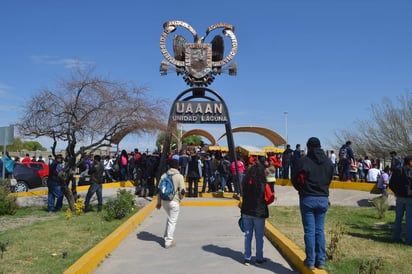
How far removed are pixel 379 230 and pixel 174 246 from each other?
16.5 feet

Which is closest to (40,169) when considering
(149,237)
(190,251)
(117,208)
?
(117,208)

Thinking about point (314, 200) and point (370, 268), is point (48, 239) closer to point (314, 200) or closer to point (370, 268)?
point (314, 200)

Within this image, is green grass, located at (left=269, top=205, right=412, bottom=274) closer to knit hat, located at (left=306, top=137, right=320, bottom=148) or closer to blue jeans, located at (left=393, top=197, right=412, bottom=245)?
blue jeans, located at (left=393, top=197, right=412, bottom=245)

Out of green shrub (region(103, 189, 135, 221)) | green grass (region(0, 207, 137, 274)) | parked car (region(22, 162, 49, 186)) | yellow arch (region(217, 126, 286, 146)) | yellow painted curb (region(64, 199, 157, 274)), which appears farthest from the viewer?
yellow arch (region(217, 126, 286, 146))

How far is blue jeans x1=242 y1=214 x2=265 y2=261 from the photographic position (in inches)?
264

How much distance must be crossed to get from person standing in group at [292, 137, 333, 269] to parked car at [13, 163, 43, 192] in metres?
16.6

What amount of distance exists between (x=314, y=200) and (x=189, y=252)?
2700 mm

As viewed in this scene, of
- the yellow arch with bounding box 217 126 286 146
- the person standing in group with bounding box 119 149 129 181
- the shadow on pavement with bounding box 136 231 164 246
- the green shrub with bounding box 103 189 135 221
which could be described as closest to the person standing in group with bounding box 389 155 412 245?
the shadow on pavement with bounding box 136 231 164 246

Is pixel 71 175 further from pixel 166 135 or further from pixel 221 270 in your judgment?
pixel 221 270

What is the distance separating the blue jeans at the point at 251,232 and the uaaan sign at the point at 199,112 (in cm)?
1102

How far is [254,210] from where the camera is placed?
6.66 meters

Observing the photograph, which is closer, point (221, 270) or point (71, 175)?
point (221, 270)

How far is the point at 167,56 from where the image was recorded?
60.5 feet

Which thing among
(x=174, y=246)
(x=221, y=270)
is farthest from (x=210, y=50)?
(x=221, y=270)
